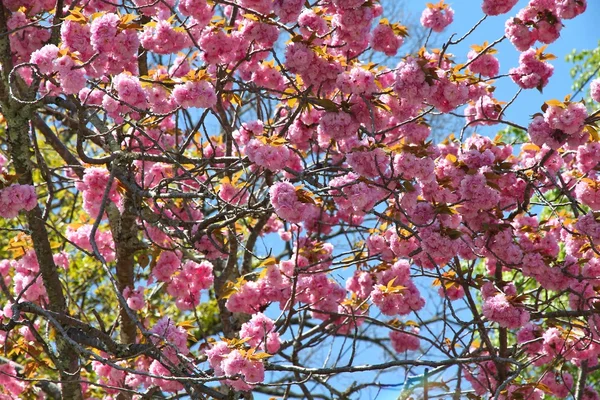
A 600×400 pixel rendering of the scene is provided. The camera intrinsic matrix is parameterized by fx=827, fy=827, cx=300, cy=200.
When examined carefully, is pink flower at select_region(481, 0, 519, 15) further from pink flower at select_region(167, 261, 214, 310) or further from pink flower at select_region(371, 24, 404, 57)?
pink flower at select_region(167, 261, 214, 310)

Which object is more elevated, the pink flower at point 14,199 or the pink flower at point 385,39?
the pink flower at point 385,39

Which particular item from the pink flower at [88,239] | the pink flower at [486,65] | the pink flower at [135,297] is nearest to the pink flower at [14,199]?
the pink flower at [88,239]

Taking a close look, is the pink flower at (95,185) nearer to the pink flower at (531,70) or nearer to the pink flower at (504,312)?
the pink flower at (504,312)

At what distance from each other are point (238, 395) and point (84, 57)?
169cm

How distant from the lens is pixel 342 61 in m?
3.72

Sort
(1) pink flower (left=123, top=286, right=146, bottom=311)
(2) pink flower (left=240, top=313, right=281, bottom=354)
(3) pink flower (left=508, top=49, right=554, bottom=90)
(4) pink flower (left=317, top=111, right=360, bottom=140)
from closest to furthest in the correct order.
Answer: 1. (4) pink flower (left=317, top=111, right=360, bottom=140)
2. (2) pink flower (left=240, top=313, right=281, bottom=354)
3. (3) pink flower (left=508, top=49, right=554, bottom=90)
4. (1) pink flower (left=123, top=286, right=146, bottom=311)

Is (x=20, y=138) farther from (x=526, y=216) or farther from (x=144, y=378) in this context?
(x=526, y=216)

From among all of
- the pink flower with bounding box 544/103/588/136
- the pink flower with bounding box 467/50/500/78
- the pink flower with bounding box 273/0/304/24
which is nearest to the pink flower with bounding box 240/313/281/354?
the pink flower with bounding box 273/0/304/24

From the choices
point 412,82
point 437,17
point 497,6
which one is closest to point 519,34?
point 497,6

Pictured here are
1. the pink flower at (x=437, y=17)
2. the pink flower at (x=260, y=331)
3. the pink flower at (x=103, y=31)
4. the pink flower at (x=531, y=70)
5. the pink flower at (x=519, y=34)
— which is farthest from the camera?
the pink flower at (x=437, y=17)

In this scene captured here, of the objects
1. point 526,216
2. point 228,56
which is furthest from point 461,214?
point 228,56

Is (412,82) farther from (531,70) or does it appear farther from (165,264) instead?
(165,264)

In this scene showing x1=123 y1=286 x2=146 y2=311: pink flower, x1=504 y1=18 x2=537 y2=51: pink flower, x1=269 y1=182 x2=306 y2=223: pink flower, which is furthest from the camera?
x1=123 y1=286 x2=146 y2=311: pink flower

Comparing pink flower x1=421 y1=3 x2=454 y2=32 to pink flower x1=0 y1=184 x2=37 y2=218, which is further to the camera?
pink flower x1=421 y1=3 x2=454 y2=32
